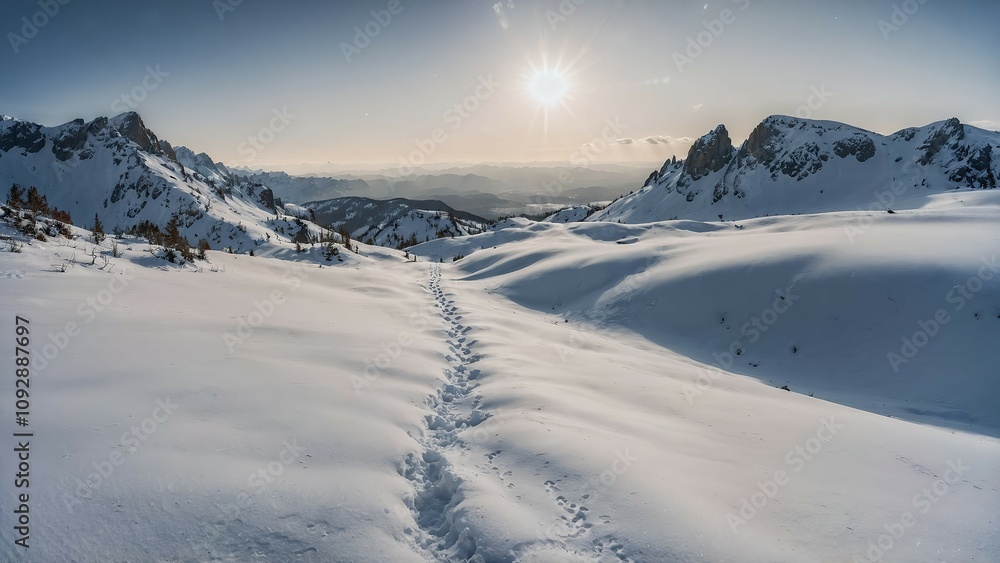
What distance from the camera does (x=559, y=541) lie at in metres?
3.80

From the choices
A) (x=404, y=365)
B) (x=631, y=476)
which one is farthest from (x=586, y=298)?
(x=631, y=476)

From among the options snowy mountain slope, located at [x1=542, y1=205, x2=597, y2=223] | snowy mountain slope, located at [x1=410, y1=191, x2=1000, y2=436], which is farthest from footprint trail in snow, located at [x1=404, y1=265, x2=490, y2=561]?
snowy mountain slope, located at [x1=542, y1=205, x2=597, y2=223]

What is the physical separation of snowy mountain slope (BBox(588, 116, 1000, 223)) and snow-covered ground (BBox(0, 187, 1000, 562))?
8212 cm

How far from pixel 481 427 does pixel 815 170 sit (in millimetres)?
127604

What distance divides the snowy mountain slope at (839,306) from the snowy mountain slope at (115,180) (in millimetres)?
72070

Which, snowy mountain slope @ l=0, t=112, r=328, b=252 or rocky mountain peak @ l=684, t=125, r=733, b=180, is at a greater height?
rocky mountain peak @ l=684, t=125, r=733, b=180

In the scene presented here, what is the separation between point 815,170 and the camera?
101 metres

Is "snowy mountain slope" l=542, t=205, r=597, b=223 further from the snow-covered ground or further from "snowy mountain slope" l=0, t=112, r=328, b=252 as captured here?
the snow-covered ground

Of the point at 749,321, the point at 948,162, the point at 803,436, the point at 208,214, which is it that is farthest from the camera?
the point at 948,162

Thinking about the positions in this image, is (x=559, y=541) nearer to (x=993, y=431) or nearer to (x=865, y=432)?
(x=865, y=432)

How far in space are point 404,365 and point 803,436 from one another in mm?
6602

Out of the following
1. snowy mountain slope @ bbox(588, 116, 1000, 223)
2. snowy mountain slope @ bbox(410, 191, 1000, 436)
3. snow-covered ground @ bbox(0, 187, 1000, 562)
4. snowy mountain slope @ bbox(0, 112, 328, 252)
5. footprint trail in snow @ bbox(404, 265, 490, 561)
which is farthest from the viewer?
snowy mountain slope @ bbox(0, 112, 328, 252)

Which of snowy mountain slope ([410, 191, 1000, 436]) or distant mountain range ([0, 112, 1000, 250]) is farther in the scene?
distant mountain range ([0, 112, 1000, 250])

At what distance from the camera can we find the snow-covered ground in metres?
3.45
